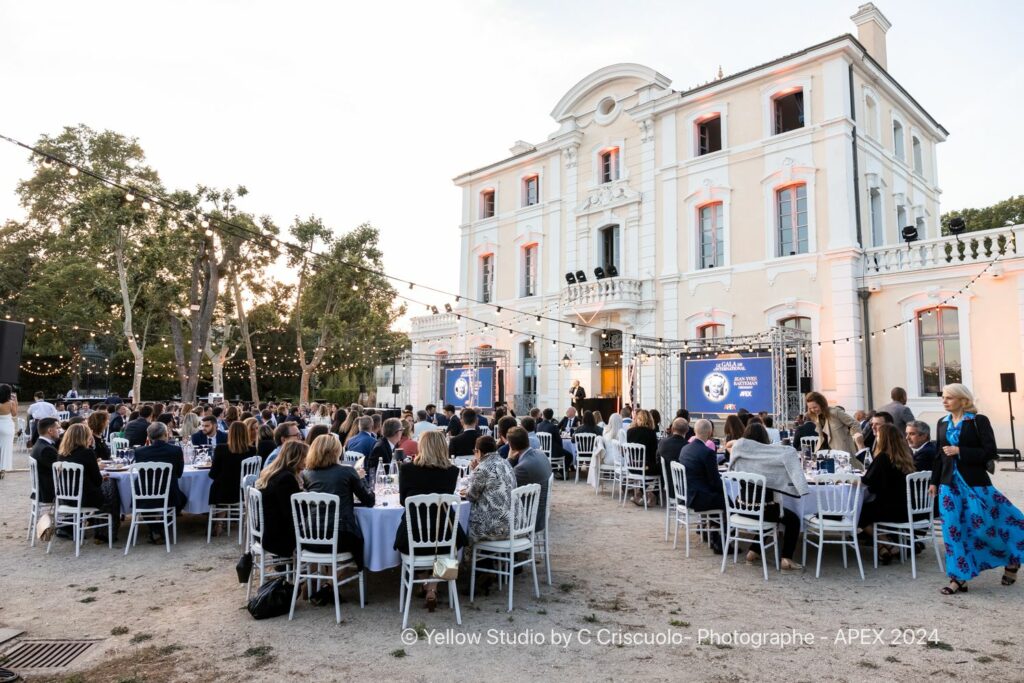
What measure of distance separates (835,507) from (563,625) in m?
2.83

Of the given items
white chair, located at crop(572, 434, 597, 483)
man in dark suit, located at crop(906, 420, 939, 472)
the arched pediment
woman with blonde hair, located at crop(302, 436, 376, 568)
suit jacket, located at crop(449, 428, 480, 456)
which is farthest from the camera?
the arched pediment

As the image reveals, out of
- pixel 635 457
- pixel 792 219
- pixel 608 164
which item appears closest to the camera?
pixel 635 457

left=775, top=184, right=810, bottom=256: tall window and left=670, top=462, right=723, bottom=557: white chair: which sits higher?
left=775, top=184, right=810, bottom=256: tall window

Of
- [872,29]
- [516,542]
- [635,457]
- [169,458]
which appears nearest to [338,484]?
[516,542]

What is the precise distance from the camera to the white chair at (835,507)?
5.19 m

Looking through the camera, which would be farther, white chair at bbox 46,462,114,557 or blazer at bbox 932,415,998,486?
white chair at bbox 46,462,114,557

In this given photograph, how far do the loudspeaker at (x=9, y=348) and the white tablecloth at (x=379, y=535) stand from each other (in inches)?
95.6

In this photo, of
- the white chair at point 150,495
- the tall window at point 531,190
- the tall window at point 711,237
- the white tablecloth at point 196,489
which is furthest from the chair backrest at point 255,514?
the tall window at point 531,190

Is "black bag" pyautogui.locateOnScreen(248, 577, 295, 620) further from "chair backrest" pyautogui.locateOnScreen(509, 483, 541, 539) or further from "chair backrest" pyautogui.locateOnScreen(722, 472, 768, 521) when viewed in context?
"chair backrest" pyautogui.locateOnScreen(722, 472, 768, 521)

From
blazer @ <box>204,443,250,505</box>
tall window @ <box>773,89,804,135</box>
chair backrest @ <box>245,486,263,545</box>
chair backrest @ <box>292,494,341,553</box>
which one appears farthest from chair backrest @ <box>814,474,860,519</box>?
tall window @ <box>773,89,804,135</box>

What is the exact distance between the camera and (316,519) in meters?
4.25

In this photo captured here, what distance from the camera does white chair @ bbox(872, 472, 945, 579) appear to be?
516 cm

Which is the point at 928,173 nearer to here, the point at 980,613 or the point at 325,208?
the point at 980,613

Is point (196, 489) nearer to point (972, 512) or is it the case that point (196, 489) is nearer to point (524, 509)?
point (524, 509)
